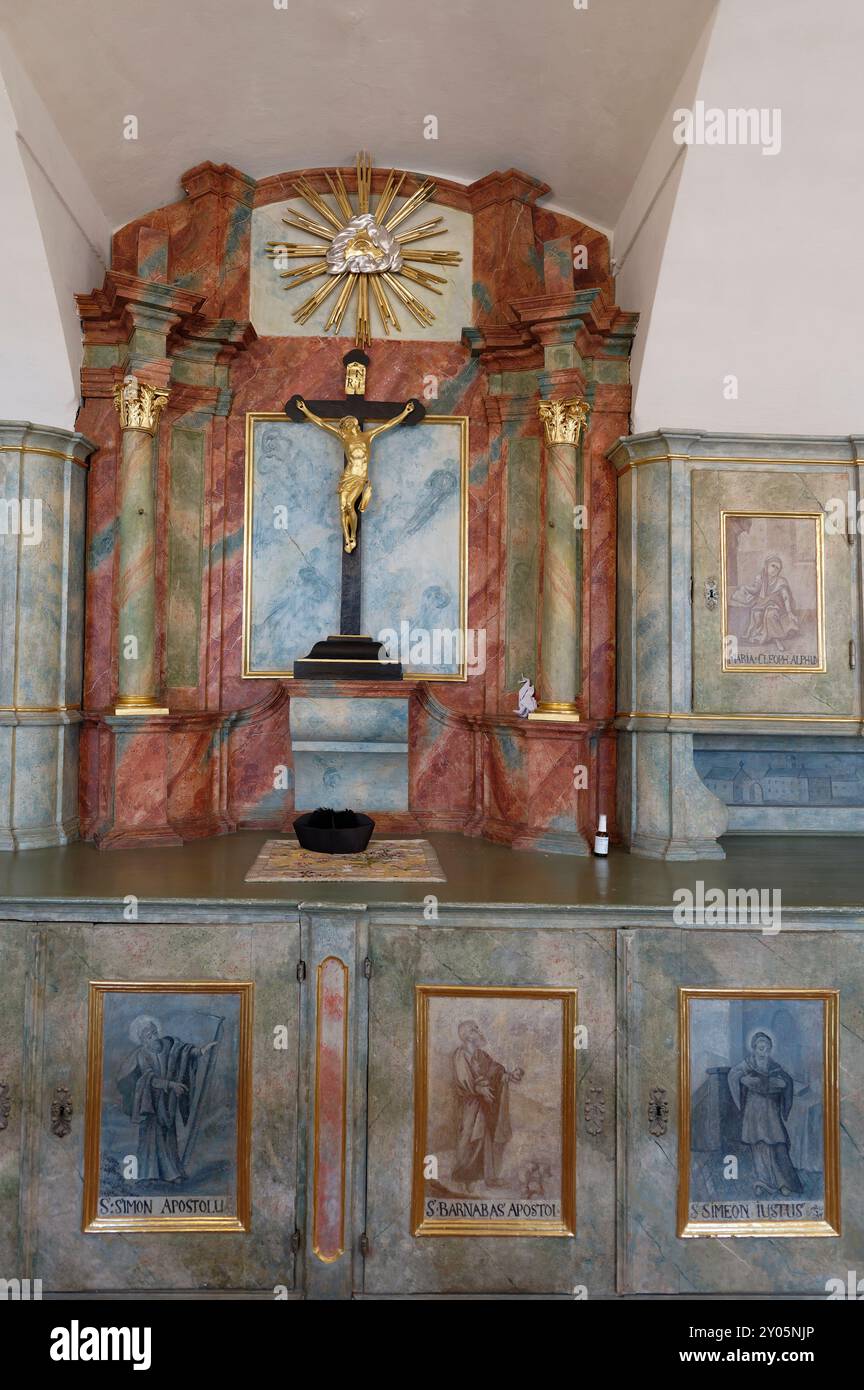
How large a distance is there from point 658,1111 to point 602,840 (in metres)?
1.60

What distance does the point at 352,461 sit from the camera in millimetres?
5637

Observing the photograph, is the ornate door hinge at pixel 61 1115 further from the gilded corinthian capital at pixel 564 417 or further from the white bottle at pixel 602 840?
the gilded corinthian capital at pixel 564 417

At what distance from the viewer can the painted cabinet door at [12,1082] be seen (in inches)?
142

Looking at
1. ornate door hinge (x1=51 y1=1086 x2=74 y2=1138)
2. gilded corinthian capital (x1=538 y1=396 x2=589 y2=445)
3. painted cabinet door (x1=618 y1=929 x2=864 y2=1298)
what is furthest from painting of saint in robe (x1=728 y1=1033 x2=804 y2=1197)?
gilded corinthian capital (x1=538 y1=396 x2=589 y2=445)

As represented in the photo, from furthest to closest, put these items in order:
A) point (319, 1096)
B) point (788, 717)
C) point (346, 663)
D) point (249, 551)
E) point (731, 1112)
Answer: point (249, 551) → point (346, 663) → point (788, 717) → point (731, 1112) → point (319, 1096)

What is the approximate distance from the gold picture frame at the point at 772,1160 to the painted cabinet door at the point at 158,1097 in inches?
62.6

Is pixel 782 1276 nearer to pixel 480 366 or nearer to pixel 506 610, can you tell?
pixel 506 610

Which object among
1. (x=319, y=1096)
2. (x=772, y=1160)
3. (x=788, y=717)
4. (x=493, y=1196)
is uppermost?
(x=788, y=717)

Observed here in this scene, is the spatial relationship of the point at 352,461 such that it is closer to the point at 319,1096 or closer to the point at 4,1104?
the point at 319,1096

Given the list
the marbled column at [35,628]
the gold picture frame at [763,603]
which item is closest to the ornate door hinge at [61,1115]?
the marbled column at [35,628]

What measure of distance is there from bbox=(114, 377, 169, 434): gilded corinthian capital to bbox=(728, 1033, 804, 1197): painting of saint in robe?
4528mm

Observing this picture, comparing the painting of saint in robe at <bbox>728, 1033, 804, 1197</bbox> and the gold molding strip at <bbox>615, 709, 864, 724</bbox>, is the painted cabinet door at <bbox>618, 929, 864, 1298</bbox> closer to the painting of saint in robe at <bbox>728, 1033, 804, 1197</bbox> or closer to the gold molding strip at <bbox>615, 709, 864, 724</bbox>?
the painting of saint in robe at <bbox>728, 1033, 804, 1197</bbox>

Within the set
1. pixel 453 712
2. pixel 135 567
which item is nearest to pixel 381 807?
pixel 453 712

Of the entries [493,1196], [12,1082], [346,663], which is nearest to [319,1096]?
[493,1196]
